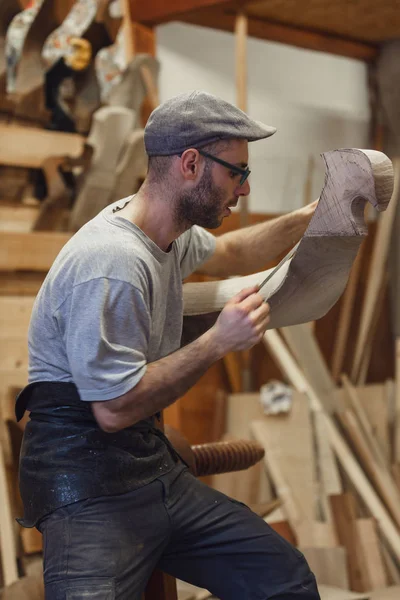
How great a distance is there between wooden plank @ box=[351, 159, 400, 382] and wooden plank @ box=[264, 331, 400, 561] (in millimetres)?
687

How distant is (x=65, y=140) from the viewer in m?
3.56

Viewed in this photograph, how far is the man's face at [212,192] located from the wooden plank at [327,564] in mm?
2080

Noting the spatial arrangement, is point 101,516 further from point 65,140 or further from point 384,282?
point 384,282

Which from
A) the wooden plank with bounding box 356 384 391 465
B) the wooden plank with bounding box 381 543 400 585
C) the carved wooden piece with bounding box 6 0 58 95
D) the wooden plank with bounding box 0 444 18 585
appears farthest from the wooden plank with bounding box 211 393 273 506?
the carved wooden piece with bounding box 6 0 58 95

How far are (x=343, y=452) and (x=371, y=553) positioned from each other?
52cm

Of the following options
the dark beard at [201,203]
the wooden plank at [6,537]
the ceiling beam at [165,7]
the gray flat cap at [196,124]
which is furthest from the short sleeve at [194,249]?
the ceiling beam at [165,7]

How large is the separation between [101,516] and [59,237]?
1880mm

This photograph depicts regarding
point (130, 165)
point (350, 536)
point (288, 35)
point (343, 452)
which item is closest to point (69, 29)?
point (130, 165)

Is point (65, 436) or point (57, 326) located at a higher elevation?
point (57, 326)

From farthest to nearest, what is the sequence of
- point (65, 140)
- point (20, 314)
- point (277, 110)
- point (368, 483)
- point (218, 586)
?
point (277, 110), point (368, 483), point (65, 140), point (20, 314), point (218, 586)

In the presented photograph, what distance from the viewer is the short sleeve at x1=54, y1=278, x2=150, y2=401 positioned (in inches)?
64.3

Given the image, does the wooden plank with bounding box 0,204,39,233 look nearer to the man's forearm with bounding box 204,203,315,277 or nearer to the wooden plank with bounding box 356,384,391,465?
the man's forearm with bounding box 204,203,315,277

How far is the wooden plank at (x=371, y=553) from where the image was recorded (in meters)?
3.62

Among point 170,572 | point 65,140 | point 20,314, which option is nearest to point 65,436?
point 170,572
